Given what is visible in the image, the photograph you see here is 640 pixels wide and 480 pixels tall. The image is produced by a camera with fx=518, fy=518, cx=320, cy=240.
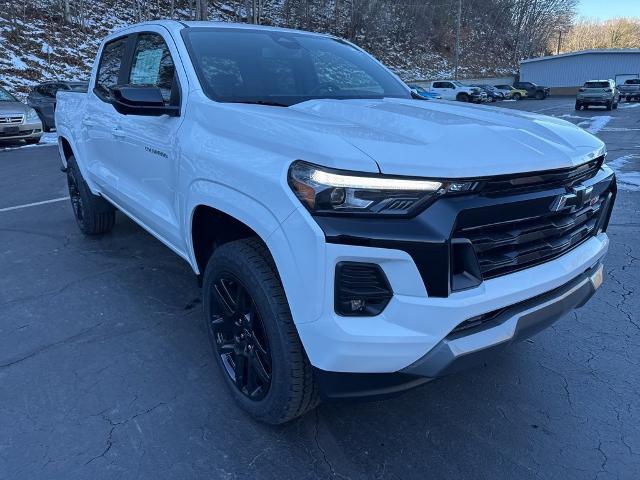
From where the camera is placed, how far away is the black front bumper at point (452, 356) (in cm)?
187

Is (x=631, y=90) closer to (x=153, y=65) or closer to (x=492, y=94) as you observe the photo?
(x=492, y=94)

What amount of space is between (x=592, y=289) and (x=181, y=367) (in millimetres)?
2211

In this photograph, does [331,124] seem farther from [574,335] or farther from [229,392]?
[574,335]

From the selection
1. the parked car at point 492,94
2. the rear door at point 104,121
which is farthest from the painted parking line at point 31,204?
the parked car at point 492,94

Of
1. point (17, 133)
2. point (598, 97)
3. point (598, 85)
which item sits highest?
point (598, 85)

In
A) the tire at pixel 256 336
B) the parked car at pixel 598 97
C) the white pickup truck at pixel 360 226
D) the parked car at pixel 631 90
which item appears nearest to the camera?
the white pickup truck at pixel 360 226

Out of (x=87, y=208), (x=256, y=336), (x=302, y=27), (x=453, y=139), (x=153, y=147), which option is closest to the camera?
(x=453, y=139)

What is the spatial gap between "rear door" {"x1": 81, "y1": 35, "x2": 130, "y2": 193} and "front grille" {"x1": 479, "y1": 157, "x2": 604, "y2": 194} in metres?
2.86

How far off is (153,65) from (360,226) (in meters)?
2.32

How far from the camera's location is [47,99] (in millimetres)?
15844

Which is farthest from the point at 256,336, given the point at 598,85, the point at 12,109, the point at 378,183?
the point at 598,85

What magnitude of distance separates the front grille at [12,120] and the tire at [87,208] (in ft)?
29.2

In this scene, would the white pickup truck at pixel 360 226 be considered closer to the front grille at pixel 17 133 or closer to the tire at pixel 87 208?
the tire at pixel 87 208

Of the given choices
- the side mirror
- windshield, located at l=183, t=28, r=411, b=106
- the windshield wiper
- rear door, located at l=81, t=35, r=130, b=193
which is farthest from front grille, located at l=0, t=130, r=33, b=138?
the windshield wiper
